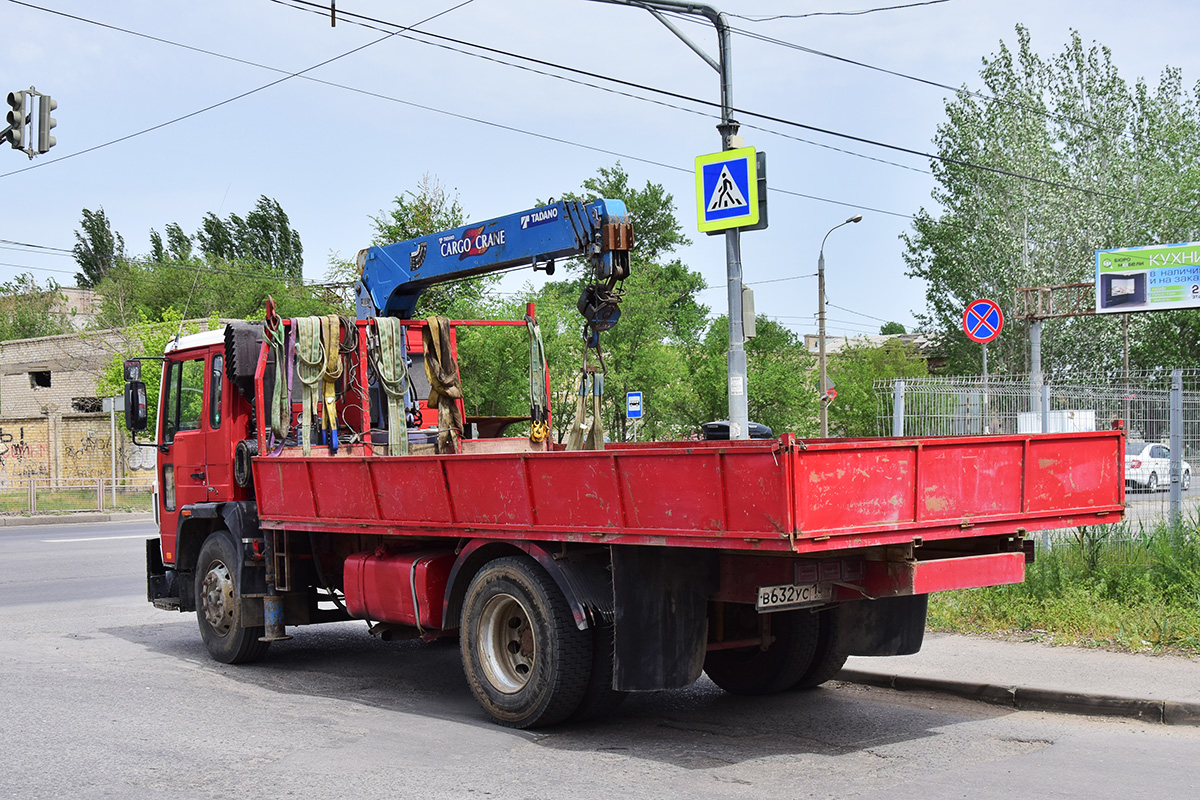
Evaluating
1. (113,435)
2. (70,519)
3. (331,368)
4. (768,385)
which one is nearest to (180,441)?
(331,368)

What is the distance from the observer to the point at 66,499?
3064cm

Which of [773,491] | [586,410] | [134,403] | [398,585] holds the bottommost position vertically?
[398,585]

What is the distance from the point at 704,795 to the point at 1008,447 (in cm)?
255

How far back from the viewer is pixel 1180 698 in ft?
23.5

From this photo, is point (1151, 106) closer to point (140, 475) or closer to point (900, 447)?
point (140, 475)

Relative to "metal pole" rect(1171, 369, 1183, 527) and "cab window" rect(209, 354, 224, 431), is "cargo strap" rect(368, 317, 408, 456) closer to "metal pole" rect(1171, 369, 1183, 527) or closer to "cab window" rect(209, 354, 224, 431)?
"cab window" rect(209, 354, 224, 431)

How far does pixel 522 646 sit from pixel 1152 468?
751 cm

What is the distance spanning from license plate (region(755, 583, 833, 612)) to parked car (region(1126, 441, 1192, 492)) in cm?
628

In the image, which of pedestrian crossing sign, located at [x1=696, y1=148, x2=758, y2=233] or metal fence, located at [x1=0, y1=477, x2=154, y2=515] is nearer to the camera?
pedestrian crossing sign, located at [x1=696, y1=148, x2=758, y2=233]

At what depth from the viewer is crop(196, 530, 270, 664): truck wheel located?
31.3 ft

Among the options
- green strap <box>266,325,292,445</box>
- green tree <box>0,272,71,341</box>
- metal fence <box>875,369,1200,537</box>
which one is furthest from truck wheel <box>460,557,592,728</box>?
green tree <box>0,272,71,341</box>

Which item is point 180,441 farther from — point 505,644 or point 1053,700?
point 1053,700

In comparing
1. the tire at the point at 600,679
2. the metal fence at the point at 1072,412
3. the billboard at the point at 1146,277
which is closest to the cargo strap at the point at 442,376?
the tire at the point at 600,679

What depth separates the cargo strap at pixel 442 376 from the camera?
34.3 feet
